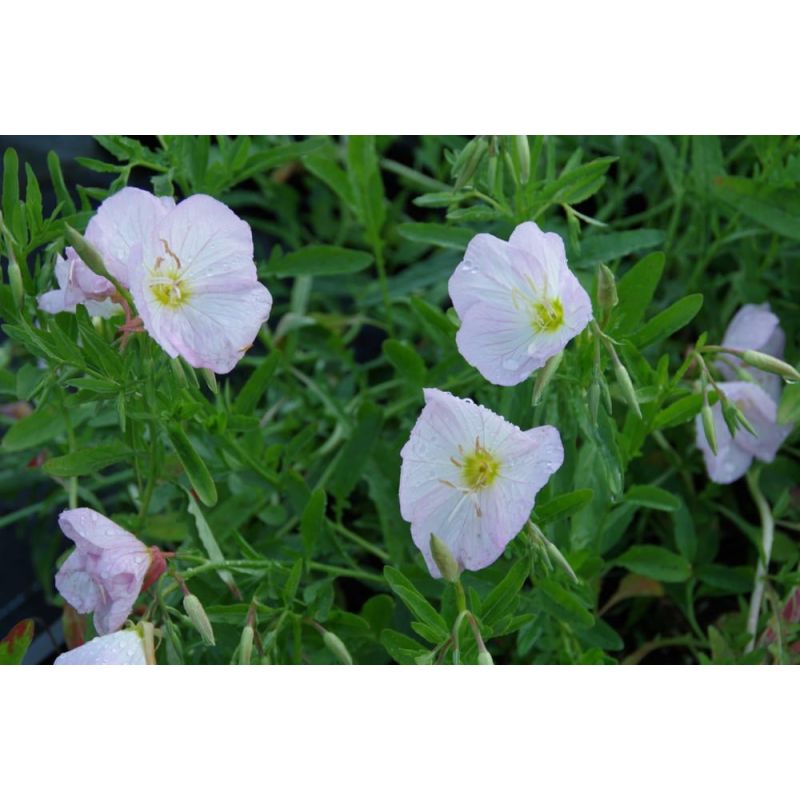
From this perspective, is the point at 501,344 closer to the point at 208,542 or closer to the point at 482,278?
the point at 482,278

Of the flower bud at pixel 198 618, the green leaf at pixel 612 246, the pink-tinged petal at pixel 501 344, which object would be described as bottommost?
the flower bud at pixel 198 618

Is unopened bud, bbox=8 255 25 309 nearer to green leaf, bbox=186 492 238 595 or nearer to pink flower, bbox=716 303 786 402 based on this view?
green leaf, bbox=186 492 238 595

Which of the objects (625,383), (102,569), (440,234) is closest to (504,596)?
(625,383)

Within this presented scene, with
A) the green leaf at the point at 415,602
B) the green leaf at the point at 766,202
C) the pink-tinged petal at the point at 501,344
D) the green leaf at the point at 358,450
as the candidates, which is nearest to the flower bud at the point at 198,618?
the green leaf at the point at 415,602

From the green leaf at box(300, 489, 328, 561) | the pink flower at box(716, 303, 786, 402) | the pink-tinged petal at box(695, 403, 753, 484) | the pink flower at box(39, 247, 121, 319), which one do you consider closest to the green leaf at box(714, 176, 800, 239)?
the pink flower at box(716, 303, 786, 402)

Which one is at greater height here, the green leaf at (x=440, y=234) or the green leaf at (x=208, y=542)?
the green leaf at (x=440, y=234)

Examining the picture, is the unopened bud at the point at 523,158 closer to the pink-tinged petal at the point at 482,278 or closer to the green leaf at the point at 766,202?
the pink-tinged petal at the point at 482,278

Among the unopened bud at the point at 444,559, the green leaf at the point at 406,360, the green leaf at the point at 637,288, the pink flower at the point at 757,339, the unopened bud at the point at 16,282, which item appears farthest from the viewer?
the pink flower at the point at 757,339
